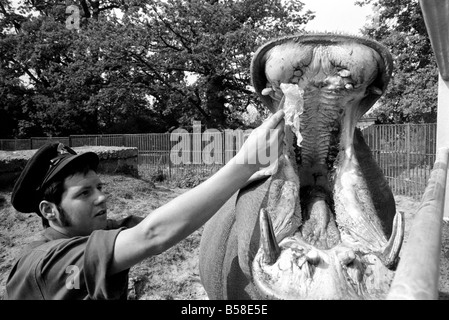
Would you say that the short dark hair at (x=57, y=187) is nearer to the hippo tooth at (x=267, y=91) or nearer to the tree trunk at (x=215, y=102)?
the hippo tooth at (x=267, y=91)

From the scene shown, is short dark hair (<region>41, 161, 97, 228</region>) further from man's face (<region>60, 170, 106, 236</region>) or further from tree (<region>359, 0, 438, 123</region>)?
tree (<region>359, 0, 438, 123</region>)

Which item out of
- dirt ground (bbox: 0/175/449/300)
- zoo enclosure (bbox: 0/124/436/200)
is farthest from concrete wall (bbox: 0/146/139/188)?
zoo enclosure (bbox: 0/124/436/200)

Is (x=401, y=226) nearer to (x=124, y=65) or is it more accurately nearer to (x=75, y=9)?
(x=124, y=65)

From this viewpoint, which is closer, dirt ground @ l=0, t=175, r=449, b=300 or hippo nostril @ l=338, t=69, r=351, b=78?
hippo nostril @ l=338, t=69, r=351, b=78

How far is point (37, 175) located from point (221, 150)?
15.6m

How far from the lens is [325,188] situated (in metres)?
2.30

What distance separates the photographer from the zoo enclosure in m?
11.2

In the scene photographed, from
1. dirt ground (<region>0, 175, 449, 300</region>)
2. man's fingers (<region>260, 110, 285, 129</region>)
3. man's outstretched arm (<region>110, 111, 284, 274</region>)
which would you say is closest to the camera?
man's outstretched arm (<region>110, 111, 284, 274</region>)

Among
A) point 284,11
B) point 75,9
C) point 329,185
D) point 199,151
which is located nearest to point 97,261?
point 329,185

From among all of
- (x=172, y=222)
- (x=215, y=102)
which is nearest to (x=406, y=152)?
(x=172, y=222)

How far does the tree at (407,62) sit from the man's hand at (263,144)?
14406 mm

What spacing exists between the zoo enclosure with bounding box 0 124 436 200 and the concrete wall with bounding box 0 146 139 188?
4.29m

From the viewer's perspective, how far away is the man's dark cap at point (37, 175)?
1.85 meters

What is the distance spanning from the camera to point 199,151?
1845 cm
